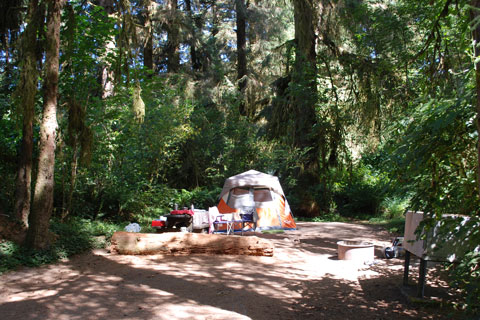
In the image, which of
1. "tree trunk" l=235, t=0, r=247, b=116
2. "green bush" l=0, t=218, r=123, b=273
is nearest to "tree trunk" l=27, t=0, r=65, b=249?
"green bush" l=0, t=218, r=123, b=273

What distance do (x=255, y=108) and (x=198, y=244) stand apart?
35.7ft

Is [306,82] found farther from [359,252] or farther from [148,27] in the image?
[359,252]

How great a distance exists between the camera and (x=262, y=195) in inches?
492

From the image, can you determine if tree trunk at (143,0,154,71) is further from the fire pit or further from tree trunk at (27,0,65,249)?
the fire pit

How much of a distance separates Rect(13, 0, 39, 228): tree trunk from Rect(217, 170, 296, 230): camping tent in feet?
19.7

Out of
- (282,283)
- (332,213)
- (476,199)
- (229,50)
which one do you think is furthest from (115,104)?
(229,50)

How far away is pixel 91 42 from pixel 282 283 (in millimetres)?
6411

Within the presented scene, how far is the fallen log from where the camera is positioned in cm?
750

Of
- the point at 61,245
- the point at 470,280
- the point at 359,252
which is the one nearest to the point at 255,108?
the point at 359,252

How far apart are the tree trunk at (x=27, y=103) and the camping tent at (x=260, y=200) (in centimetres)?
600

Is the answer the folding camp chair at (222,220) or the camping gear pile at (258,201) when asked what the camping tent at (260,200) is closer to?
the camping gear pile at (258,201)

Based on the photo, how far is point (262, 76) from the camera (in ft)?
62.3

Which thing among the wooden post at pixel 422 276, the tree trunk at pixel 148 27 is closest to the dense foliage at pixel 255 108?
the tree trunk at pixel 148 27

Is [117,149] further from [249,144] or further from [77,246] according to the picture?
[249,144]
